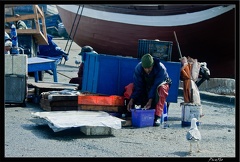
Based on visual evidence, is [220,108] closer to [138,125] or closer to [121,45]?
[138,125]

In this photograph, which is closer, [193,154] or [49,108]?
[193,154]

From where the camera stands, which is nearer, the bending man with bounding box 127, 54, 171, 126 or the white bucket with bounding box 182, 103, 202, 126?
the bending man with bounding box 127, 54, 171, 126

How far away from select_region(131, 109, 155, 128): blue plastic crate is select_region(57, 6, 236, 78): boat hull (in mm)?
5986

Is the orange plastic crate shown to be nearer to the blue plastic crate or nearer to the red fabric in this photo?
the red fabric

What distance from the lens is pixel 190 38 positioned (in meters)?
14.8

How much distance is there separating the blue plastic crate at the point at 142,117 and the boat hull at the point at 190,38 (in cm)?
599

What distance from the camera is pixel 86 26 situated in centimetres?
1767

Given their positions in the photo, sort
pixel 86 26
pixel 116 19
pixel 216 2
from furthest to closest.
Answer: pixel 86 26, pixel 116 19, pixel 216 2

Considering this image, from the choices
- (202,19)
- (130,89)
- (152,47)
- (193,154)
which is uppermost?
(202,19)

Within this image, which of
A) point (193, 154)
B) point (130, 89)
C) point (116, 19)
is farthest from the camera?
point (116, 19)

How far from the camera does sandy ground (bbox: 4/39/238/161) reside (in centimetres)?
600

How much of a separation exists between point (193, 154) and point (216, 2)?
1.88m

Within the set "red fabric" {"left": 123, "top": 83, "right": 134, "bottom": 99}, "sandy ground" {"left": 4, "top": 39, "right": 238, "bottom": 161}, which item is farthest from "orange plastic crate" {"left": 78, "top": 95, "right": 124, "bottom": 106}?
"sandy ground" {"left": 4, "top": 39, "right": 238, "bottom": 161}
